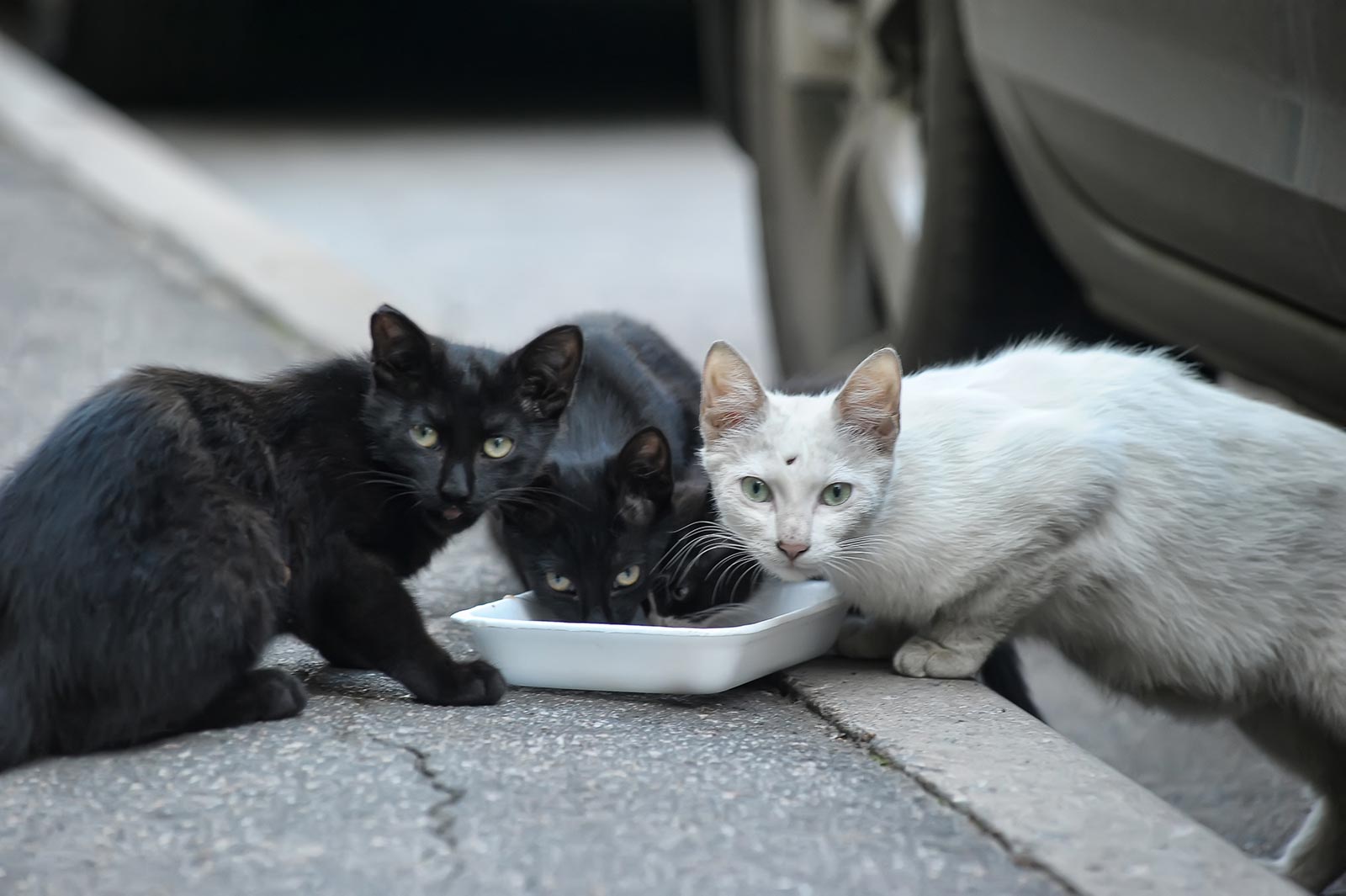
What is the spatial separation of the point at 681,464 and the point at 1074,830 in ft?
4.36

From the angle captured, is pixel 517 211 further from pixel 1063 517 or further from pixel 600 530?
pixel 1063 517

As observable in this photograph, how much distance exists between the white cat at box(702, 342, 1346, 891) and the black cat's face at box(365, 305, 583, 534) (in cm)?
37

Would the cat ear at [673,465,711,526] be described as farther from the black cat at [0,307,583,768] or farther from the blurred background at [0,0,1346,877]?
the blurred background at [0,0,1346,877]

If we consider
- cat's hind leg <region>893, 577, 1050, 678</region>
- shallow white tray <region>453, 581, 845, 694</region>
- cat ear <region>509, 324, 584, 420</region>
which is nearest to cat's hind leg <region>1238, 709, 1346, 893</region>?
cat's hind leg <region>893, 577, 1050, 678</region>

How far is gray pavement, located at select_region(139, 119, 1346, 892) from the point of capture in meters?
3.75

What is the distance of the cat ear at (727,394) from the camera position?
2820mm

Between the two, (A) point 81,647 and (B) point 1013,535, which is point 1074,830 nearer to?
(B) point 1013,535

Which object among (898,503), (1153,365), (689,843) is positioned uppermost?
(1153,365)

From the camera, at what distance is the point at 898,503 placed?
112 inches

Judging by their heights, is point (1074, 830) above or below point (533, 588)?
below

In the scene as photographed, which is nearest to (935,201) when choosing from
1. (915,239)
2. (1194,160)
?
(915,239)

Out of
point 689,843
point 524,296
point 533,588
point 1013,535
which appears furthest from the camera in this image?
point 524,296

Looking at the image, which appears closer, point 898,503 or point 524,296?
point 898,503

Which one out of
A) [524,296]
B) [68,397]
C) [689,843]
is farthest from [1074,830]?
[524,296]
